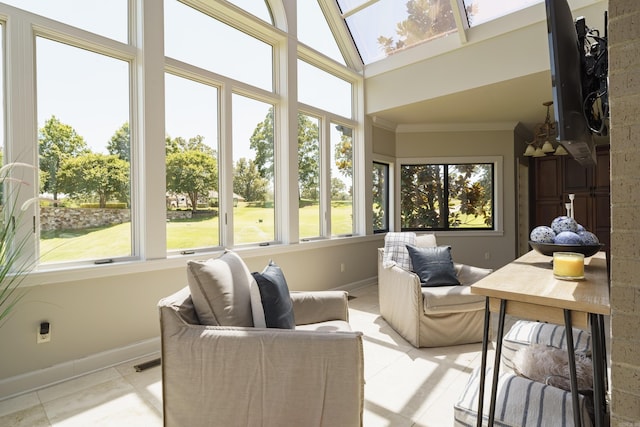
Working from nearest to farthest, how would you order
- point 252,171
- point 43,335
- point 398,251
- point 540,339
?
point 540,339 → point 43,335 → point 398,251 → point 252,171

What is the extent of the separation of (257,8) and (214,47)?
2.75 ft

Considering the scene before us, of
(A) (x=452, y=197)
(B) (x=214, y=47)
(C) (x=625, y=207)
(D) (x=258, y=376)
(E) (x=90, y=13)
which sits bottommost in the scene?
(D) (x=258, y=376)

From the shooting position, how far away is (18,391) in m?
2.13

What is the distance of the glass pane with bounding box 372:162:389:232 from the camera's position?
218 inches

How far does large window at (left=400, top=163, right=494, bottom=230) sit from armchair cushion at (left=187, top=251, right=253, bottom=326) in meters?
4.54

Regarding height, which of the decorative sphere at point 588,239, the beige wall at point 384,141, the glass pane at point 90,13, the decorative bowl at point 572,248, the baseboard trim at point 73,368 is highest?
the glass pane at point 90,13

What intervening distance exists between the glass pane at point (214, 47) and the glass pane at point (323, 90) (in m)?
0.54

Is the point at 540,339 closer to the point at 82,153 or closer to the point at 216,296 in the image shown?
the point at 216,296

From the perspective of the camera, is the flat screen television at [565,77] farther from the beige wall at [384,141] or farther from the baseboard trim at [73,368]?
the beige wall at [384,141]

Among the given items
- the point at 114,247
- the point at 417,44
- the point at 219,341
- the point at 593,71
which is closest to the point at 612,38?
the point at 593,71

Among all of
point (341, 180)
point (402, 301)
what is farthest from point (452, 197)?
point (402, 301)

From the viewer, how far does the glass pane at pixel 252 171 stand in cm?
361

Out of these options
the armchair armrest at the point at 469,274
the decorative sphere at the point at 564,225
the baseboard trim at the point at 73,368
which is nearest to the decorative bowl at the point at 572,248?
the decorative sphere at the point at 564,225

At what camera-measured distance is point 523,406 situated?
4.47 feet
